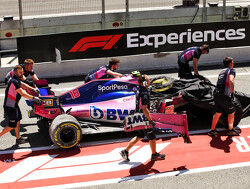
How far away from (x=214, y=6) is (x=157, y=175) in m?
13.3

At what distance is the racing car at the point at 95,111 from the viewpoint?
8445 millimetres

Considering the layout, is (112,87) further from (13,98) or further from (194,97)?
(13,98)

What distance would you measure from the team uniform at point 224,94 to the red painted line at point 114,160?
71 cm

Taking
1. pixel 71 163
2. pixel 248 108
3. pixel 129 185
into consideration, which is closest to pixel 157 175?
pixel 129 185

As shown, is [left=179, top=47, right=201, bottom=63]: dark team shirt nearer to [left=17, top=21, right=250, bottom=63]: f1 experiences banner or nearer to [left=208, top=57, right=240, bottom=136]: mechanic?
[left=208, top=57, right=240, bottom=136]: mechanic

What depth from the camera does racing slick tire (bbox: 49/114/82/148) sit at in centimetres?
848

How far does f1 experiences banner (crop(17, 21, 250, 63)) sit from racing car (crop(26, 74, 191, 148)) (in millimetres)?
4204

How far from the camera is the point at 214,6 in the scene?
19188 mm

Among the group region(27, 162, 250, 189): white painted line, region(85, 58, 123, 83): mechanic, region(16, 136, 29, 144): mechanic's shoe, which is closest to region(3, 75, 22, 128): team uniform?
region(16, 136, 29, 144): mechanic's shoe

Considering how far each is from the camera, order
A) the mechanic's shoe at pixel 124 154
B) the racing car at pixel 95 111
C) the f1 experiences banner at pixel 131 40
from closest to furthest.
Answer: the mechanic's shoe at pixel 124 154 → the racing car at pixel 95 111 → the f1 experiences banner at pixel 131 40

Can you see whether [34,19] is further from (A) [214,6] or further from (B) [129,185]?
(B) [129,185]

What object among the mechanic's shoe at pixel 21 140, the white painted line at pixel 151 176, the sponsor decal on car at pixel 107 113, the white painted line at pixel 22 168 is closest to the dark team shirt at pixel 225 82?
the white painted line at pixel 151 176

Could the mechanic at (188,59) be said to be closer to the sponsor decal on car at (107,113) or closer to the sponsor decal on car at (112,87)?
the sponsor decal on car at (112,87)

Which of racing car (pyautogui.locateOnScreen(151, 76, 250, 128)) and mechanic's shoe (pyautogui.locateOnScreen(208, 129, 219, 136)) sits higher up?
racing car (pyautogui.locateOnScreen(151, 76, 250, 128))
